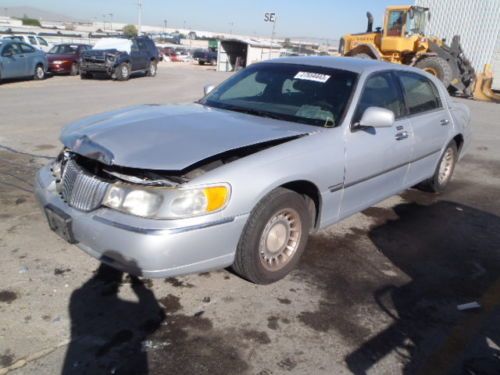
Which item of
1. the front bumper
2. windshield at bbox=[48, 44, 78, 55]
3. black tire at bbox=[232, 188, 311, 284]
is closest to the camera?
the front bumper

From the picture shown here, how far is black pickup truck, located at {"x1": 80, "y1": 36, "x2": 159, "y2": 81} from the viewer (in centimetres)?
1873

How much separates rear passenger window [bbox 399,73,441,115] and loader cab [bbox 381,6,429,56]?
42.3 feet

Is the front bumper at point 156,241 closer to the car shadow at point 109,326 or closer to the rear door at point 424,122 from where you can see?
the car shadow at point 109,326

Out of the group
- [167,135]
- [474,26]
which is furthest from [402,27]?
[167,135]

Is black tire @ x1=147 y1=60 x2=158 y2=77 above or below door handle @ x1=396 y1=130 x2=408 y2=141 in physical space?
below

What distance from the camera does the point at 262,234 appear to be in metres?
3.11

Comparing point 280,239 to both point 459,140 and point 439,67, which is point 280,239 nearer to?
point 459,140

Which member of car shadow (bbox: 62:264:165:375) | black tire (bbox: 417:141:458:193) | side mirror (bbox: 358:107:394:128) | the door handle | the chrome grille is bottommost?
car shadow (bbox: 62:264:165:375)

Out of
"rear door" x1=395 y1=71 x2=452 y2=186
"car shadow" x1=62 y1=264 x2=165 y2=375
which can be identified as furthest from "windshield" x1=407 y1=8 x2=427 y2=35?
"car shadow" x1=62 y1=264 x2=165 y2=375

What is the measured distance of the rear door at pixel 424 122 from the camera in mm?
4625

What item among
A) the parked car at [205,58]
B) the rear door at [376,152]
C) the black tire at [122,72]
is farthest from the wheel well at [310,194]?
the parked car at [205,58]

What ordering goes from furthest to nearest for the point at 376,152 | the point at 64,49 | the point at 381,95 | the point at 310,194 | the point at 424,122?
1. the point at 64,49
2. the point at 424,122
3. the point at 381,95
4. the point at 376,152
5. the point at 310,194

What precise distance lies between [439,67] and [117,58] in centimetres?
1296

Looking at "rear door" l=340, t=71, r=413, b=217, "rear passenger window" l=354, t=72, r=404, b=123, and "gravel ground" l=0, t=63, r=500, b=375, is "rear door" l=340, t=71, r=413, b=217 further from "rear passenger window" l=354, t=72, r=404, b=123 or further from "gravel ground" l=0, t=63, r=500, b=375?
"gravel ground" l=0, t=63, r=500, b=375
